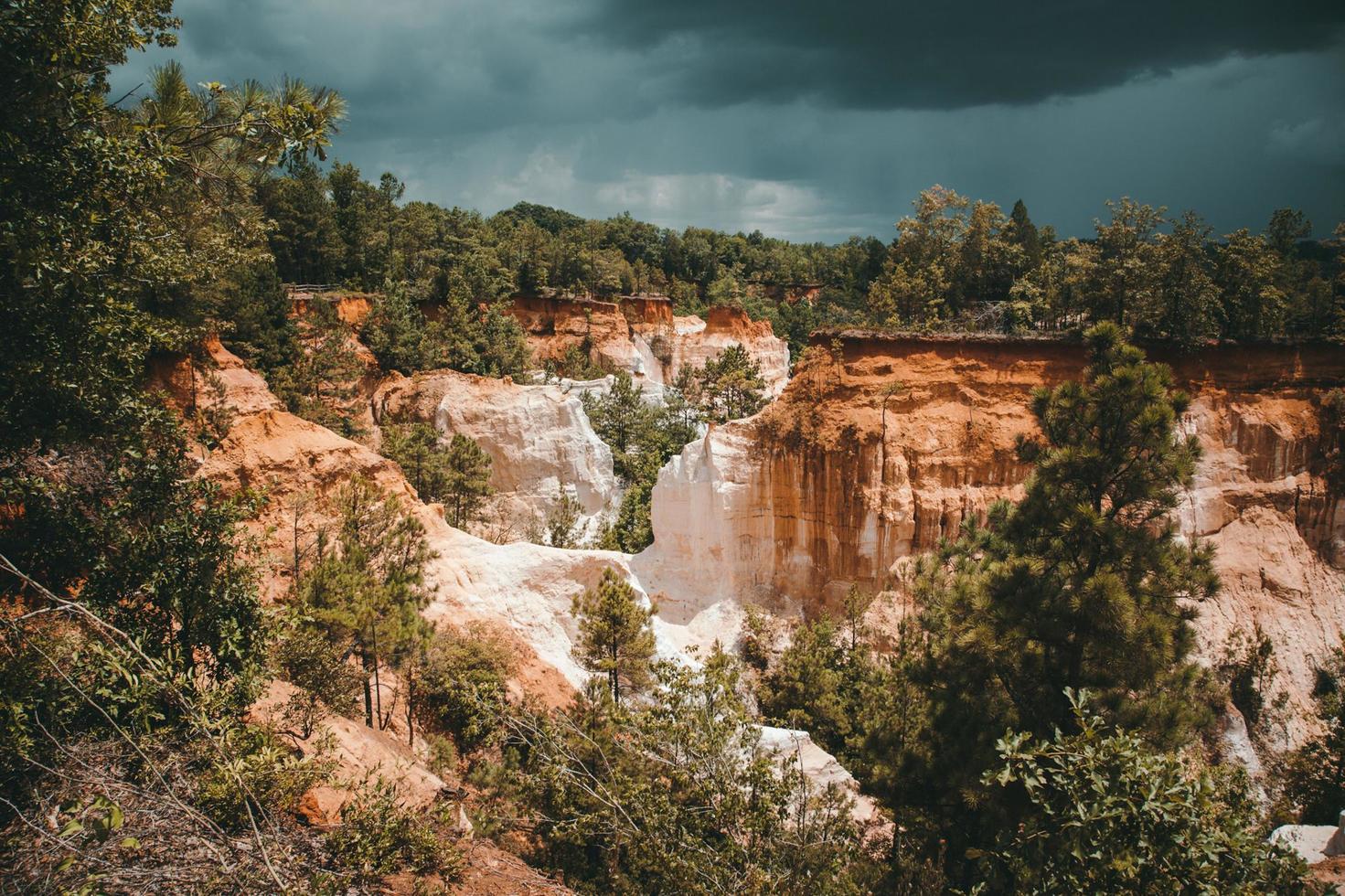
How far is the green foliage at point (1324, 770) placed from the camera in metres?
16.4

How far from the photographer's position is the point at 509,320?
136ft

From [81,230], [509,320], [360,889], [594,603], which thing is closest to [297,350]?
[509,320]

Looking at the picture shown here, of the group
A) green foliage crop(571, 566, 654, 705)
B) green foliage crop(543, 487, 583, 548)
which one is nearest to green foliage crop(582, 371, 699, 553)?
green foliage crop(543, 487, 583, 548)

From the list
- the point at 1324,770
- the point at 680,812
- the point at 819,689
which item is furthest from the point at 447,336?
the point at 1324,770

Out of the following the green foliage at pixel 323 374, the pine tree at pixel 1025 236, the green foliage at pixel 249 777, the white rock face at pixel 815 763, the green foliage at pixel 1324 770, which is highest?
the pine tree at pixel 1025 236

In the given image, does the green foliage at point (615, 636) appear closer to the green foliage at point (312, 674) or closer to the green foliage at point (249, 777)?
the green foliage at point (312, 674)

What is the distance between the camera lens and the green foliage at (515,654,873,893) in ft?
26.2

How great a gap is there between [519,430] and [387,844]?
2581 cm

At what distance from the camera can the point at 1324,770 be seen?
17.0 metres

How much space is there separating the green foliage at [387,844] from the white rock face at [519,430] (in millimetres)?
Result: 23960

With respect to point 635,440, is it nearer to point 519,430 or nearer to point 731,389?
point 519,430

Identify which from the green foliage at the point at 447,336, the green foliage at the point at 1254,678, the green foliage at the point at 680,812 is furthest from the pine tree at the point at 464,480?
the green foliage at the point at 1254,678

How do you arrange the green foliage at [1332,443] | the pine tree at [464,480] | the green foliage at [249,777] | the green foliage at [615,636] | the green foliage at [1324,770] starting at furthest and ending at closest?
the pine tree at [464,480] < the green foliage at [1332,443] < the green foliage at [1324,770] < the green foliage at [615,636] < the green foliage at [249,777]

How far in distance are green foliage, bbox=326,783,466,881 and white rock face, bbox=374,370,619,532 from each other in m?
24.0
